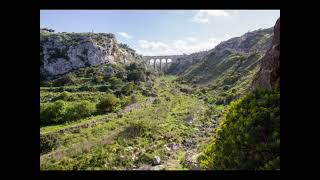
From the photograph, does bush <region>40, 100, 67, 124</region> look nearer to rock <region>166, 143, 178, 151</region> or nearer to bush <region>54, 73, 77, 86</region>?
rock <region>166, 143, 178, 151</region>

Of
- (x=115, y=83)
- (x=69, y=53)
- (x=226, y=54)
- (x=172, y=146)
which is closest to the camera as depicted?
(x=172, y=146)

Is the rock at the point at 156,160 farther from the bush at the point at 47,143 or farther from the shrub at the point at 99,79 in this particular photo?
the shrub at the point at 99,79

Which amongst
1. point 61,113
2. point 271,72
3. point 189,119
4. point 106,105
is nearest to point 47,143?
point 61,113

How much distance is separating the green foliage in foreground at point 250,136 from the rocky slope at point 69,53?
27.2 m

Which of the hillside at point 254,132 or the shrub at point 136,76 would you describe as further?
the shrub at point 136,76

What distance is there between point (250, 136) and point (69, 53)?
31987mm

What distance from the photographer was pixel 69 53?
36188mm

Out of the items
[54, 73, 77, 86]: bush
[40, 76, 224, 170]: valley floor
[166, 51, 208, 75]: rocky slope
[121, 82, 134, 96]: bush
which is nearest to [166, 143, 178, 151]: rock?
[40, 76, 224, 170]: valley floor

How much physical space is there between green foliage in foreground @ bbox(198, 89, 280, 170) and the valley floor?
1785 mm

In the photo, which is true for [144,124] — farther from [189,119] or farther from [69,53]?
[69,53]

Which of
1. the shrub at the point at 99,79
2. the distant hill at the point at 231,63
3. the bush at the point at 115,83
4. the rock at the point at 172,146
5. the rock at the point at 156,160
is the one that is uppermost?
the distant hill at the point at 231,63

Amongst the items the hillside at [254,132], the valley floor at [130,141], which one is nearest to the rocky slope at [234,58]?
the valley floor at [130,141]

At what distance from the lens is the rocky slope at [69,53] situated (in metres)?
34.2
